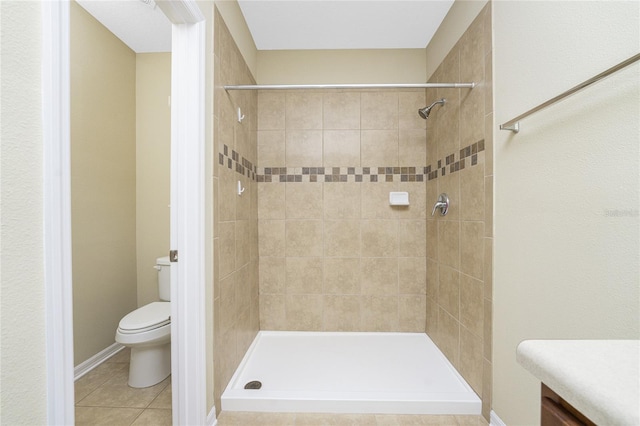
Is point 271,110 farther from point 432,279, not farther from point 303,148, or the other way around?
point 432,279

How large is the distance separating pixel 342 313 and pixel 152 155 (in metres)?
2.12

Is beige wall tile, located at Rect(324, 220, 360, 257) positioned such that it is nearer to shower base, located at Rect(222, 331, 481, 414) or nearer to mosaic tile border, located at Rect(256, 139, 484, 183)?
mosaic tile border, located at Rect(256, 139, 484, 183)

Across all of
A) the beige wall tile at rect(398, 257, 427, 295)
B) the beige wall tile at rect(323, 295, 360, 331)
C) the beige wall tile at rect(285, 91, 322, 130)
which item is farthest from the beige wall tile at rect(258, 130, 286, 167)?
the beige wall tile at rect(398, 257, 427, 295)

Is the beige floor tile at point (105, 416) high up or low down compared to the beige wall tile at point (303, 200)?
down

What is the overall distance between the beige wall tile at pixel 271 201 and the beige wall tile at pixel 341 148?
0.46 m

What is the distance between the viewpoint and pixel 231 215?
1832 mm

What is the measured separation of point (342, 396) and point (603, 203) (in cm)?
148

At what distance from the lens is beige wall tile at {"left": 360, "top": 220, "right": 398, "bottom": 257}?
2541 millimetres

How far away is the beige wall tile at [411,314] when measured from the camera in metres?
2.54

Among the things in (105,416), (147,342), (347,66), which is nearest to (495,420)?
(147,342)

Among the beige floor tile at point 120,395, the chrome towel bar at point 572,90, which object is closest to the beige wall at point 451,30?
the chrome towel bar at point 572,90

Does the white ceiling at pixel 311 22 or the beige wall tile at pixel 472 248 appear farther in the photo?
the white ceiling at pixel 311 22

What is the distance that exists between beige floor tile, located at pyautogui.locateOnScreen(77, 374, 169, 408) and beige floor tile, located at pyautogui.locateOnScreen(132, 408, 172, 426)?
0.27 ft

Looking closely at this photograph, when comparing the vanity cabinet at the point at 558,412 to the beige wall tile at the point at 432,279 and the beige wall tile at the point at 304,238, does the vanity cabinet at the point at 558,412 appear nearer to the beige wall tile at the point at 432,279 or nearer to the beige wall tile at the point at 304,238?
the beige wall tile at the point at 432,279
